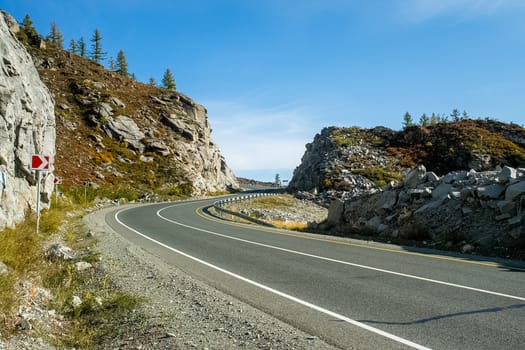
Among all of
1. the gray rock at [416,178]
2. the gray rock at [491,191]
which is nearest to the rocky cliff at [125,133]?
the gray rock at [416,178]

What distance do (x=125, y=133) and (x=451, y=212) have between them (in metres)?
56.4

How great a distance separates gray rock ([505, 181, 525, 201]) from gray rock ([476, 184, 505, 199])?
50 centimetres

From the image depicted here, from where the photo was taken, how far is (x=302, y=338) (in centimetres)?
486

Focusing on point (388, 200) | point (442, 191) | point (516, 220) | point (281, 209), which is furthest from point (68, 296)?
point (281, 209)

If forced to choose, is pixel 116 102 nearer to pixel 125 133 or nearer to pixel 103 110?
pixel 103 110

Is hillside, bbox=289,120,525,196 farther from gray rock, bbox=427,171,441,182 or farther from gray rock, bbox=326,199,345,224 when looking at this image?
gray rock, bbox=427,171,441,182

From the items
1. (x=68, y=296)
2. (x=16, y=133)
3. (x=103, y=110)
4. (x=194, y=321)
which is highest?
(x=103, y=110)

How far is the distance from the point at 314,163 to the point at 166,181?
75.4 feet

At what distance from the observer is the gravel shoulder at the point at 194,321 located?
4.74 m

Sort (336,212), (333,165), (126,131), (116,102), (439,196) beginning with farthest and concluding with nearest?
1. (116,102)
2. (126,131)
3. (333,165)
4. (336,212)
5. (439,196)

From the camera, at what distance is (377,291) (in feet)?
23.6

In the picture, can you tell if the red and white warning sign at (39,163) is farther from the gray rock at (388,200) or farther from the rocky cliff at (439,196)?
the gray rock at (388,200)

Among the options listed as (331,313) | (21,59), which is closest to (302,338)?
(331,313)

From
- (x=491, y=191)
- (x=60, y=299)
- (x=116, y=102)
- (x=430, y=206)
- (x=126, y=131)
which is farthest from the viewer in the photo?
(x=116, y=102)
